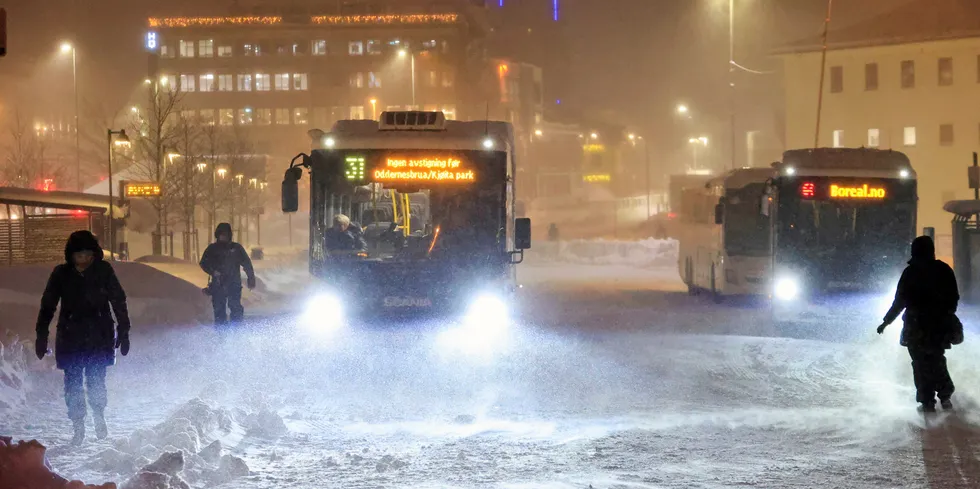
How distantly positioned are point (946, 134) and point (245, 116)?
83259 mm

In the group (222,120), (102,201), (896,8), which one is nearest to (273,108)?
(222,120)

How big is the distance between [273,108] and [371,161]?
112 metres

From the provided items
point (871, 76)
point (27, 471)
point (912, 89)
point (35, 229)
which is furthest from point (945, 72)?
point (27, 471)

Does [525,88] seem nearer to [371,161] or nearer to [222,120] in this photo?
[222,120]

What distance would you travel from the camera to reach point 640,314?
75.3ft

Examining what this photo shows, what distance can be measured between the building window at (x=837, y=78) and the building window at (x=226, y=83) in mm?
78659

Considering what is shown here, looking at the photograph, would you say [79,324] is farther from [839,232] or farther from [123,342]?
[839,232]

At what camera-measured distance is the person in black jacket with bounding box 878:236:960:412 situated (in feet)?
35.4

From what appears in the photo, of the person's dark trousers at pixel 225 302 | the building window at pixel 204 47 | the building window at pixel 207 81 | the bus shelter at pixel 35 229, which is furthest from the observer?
the building window at pixel 204 47

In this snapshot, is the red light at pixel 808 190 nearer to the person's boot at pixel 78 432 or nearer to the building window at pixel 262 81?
the person's boot at pixel 78 432

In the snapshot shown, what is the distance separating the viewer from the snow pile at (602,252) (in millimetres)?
53438

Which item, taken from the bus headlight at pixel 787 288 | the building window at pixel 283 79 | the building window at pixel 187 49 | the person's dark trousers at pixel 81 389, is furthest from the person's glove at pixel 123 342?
the building window at pixel 187 49

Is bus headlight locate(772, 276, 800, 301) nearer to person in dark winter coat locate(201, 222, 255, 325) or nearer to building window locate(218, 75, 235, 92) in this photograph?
person in dark winter coat locate(201, 222, 255, 325)

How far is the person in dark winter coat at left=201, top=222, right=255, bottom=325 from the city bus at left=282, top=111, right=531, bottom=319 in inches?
68.7
